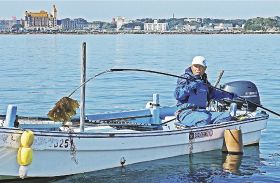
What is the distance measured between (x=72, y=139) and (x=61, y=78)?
79.2 feet

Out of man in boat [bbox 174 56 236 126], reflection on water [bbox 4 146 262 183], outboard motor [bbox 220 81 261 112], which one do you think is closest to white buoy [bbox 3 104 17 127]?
reflection on water [bbox 4 146 262 183]

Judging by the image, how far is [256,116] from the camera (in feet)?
48.4

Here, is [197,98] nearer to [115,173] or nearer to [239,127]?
[239,127]

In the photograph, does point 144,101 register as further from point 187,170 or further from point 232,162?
point 187,170

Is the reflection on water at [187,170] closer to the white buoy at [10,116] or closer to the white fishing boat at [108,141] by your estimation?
the white fishing boat at [108,141]

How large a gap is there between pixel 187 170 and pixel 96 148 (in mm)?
2234

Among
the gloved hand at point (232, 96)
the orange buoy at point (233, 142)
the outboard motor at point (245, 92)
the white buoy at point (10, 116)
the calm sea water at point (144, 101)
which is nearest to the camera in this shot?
the white buoy at point (10, 116)

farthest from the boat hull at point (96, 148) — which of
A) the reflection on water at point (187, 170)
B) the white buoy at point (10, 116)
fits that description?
the white buoy at point (10, 116)

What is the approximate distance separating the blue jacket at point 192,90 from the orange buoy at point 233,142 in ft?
2.53

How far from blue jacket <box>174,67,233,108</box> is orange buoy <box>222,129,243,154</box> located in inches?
30.3

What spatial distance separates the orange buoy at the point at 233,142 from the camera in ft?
45.0

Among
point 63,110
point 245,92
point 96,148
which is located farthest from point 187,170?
point 245,92

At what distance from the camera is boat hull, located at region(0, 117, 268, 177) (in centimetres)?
1090

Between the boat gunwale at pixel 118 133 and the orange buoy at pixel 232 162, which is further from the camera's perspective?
the orange buoy at pixel 232 162
